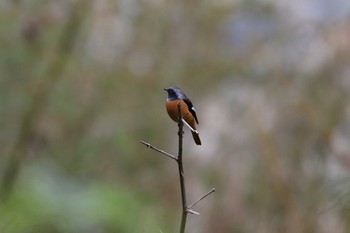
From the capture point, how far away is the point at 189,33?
15.3ft

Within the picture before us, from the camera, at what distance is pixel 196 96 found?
4.66m

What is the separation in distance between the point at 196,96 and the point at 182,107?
3817 millimetres

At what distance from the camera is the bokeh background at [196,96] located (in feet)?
12.1

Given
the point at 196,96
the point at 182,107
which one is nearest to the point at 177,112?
the point at 182,107

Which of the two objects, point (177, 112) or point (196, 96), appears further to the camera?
point (196, 96)

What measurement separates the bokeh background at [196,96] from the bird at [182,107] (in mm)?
2368

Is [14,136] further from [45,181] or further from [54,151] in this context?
[45,181]

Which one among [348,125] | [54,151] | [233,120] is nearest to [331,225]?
[348,125]

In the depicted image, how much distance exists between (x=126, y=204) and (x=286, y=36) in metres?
2.94

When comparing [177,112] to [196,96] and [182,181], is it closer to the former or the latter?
[182,181]

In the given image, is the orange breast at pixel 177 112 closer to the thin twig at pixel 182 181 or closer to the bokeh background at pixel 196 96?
the thin twig at pixel 182 181

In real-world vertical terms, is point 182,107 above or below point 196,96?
below

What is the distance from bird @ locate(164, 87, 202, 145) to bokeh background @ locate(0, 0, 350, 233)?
93.2 inches

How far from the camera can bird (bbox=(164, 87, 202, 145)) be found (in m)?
0.82
